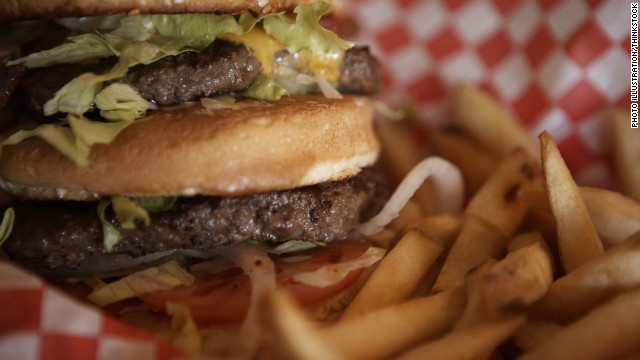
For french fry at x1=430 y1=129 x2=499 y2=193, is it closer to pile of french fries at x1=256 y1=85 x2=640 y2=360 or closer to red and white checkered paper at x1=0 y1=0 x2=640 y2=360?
pile of french fries at x1=256 y1=85 x2=640 y2=360

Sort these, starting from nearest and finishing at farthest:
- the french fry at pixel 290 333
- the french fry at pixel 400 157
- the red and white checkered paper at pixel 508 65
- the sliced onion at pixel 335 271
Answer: the french fry at pixel 290 333 → the red and white checkered paper at pixel 508 65 → the sliced onion at pixel 335 271 → the french fry at pixel 400 157

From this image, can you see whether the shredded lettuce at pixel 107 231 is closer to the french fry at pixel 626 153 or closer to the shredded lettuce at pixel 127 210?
the shredded lettuce at pixel 127 210

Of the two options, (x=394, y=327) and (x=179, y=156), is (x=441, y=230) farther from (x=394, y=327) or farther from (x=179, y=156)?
(x=179, y=156)

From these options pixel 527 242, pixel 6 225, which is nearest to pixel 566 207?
pixel 527 242

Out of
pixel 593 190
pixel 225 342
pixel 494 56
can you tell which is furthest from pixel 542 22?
pixel 225 342

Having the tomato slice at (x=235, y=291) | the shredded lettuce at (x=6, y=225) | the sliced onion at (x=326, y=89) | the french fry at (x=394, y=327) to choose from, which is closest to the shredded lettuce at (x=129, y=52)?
the sliced onion at (x=326, y=89)
